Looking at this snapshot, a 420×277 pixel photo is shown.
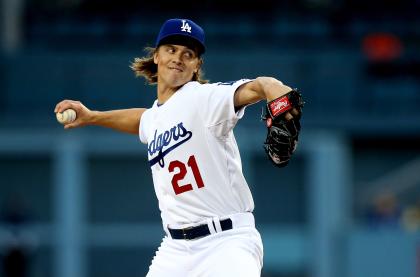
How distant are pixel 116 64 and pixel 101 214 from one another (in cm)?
215

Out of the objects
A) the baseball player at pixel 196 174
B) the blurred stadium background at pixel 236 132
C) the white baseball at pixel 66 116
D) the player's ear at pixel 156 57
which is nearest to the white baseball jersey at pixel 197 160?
the baseball player at pixel 196 174

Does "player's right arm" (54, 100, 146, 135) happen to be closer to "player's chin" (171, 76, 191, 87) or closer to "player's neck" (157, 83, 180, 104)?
"player's neck" (157, 83, 180, 104)

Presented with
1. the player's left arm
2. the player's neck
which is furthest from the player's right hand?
the player's left arm

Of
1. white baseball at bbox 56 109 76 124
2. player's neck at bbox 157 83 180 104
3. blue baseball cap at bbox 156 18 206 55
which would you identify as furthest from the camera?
white baseball at bbox 56 109 76 124

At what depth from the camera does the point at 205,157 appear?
493 cm

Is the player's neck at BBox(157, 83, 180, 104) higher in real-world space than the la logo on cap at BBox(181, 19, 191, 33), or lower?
lower

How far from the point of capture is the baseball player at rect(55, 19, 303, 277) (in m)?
4.86

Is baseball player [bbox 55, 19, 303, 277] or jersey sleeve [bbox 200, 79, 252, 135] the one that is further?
baseball player [bbox 55, 19, 303, 277]

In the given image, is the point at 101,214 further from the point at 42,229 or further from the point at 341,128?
the point at 341,128

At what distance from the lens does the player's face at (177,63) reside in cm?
505

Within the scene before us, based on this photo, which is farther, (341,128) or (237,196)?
(341,128)

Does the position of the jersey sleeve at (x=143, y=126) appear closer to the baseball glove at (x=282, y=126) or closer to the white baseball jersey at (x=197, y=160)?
the white baseball jersey at (x=197, y=160)

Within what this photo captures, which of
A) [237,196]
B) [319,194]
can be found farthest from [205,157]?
[319,194]

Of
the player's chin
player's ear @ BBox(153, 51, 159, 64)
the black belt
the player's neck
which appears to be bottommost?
the black belt
